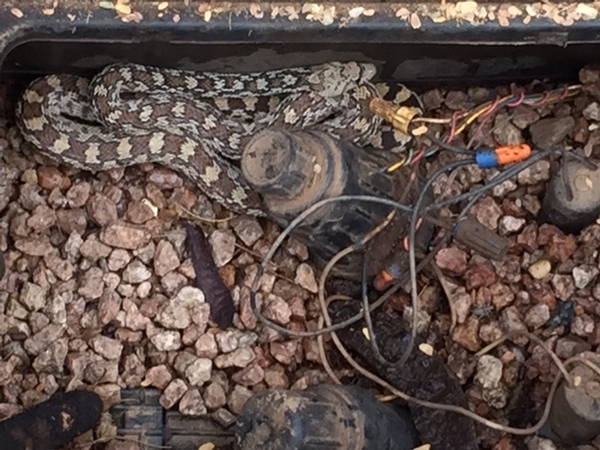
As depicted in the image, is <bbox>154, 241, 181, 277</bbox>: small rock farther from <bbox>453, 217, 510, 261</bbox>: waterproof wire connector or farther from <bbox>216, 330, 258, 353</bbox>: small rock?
<bbox>453, 217, 510, 261</bbox>: waterproof wire connector

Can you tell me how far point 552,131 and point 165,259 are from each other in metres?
1.01

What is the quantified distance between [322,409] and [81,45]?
1.03 m

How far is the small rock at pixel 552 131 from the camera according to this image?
2.04m

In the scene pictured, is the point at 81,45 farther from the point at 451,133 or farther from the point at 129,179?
the point at 451,133

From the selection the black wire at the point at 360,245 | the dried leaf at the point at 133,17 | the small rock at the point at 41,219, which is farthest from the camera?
the small rock at the point at 41,219

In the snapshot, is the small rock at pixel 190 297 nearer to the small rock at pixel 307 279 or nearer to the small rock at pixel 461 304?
the small rock at pixel 307 279

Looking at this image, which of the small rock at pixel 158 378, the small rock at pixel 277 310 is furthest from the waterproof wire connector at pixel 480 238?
the small rock at pixel 158 378

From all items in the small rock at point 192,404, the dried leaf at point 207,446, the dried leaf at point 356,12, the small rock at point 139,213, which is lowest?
the dried leaf at point 207,446

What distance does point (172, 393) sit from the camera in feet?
6.49

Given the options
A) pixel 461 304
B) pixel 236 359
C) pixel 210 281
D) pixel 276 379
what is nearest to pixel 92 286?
pixel 210 281

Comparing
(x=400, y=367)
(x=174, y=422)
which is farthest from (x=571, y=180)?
(x=174, y=422)

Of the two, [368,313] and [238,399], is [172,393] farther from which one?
[368,313]

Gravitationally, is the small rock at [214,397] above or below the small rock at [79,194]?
below

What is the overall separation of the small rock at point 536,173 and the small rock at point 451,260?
248 mm
